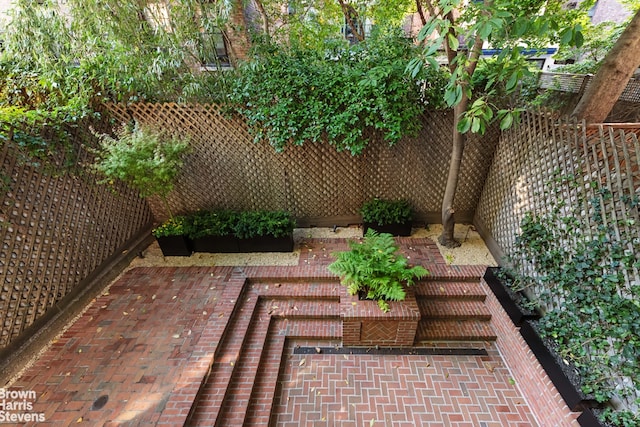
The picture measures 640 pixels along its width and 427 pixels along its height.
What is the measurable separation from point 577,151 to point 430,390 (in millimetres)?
2918

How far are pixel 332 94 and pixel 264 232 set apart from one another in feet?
7.57

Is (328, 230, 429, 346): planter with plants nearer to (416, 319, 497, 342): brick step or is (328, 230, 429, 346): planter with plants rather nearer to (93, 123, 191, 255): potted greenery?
(416, 319, 497, 342): brick step

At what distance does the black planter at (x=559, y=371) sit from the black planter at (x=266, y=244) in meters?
3.16

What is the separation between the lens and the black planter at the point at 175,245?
4172mm

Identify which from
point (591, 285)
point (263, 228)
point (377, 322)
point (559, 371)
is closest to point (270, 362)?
point (377, 322)

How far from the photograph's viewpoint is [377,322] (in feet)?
9.81

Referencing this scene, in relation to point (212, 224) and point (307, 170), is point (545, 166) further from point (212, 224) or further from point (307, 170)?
point (212, 224)

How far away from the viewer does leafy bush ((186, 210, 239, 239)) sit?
4199 millimetres

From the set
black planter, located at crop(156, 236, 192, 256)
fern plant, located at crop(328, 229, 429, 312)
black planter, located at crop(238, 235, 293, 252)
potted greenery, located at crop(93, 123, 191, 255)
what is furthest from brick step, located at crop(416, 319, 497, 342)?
potted greenery, located at crop(93, 123, 191, 255)

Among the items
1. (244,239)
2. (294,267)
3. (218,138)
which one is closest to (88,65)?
(218,138)

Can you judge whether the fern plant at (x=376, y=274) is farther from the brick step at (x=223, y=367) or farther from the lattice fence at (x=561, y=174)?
the lattice fence at (x=561, y=174)

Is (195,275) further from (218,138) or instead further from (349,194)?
Result: (349,194)

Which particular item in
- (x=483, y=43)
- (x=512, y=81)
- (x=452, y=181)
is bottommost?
(x=452, y=181)

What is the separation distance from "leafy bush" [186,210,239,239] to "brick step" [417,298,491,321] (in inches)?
121
